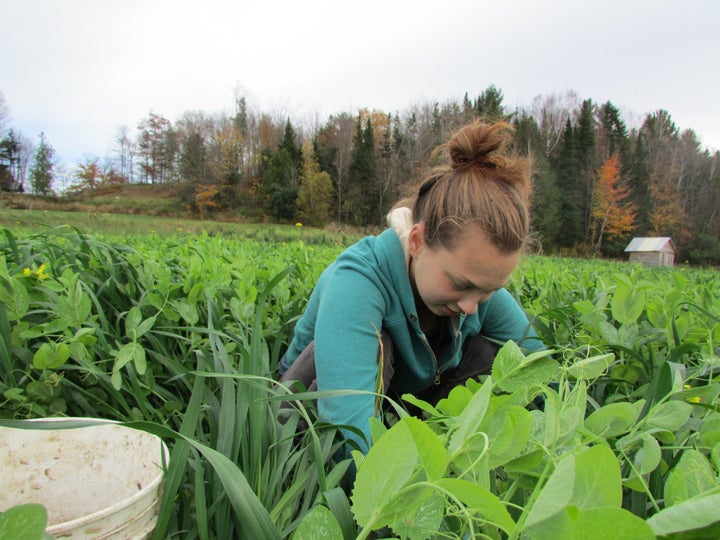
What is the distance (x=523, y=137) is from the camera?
39.9 m

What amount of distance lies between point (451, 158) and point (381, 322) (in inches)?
28.9

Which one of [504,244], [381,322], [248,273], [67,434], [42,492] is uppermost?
[504,244]

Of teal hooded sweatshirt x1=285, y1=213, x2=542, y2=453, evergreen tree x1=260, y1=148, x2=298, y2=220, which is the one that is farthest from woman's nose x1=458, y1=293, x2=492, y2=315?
evergreen tree x1=260, y1=148, x2=298, y2=220

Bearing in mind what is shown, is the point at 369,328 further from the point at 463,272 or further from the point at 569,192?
the point at 569,192

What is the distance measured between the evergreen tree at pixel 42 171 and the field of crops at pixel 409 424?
51940mm

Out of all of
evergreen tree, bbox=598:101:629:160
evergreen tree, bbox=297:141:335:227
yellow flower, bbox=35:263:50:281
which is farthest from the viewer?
evergreen tree, bbox=598:101:629:160

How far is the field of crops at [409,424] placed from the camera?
0.93 ft

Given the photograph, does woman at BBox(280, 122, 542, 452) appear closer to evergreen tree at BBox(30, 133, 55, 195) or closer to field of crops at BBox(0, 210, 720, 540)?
field of crops at BBox(0, 210, 720, 540)

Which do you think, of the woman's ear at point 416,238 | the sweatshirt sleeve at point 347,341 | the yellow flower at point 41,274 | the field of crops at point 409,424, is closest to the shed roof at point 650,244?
the field of crops at point 409,424

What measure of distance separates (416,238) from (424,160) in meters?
33.1

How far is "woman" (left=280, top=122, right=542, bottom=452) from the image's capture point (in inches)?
53.6

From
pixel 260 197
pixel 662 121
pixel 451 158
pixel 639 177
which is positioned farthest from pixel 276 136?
pixel 451 158

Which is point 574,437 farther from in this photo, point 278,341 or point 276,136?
point 276,136

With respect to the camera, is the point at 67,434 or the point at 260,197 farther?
the point at 260,197
